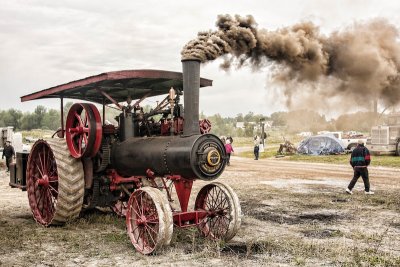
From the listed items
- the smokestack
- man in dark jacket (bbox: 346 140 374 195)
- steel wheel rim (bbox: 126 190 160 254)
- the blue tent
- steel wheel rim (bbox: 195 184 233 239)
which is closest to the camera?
steel wheel rim (bbox: 126 190 160 254)

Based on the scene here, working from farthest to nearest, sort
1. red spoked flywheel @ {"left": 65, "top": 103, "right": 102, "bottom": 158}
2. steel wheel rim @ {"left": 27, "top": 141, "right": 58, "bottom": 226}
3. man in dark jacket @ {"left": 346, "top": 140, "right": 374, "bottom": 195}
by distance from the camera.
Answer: man in dark jacket @ {"left": 346, "top": 140, "right": 374, "bottom": 195}
steel wheel rim @ {"left": 27, "top": 141, "right": 58, "bottom": 226}
red spoked flywheel @ {"left": 65, "top": 103, "right": 102, "bottom": 158}

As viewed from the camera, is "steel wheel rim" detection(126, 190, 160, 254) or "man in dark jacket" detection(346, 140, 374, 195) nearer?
"steel wheel rim" detection(126, 190, 160, 254)

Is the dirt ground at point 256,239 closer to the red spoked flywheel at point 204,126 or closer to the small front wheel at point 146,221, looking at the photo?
the small front wheel at point 146,221

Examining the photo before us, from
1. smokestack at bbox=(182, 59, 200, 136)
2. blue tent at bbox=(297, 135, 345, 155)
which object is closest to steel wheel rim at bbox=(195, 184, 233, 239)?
smokestack at bbox=(182, 59, 200, 136)

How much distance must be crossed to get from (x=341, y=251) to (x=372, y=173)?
42.5ft

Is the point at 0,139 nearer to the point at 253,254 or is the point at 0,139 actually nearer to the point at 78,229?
the point at 78,229

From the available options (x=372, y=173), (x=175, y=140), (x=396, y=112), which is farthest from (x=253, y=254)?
→ (x=396, y=112)

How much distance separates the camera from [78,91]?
8609 millimetres

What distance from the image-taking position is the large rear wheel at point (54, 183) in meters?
7.37

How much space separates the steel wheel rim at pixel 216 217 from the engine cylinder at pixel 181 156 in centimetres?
57

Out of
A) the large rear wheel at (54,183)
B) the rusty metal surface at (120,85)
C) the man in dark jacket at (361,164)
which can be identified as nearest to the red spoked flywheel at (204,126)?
Answer: the rusty metal surface at (120,85)

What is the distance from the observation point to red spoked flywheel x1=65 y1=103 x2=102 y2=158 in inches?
286

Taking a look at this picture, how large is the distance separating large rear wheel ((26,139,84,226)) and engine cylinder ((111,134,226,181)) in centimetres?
109

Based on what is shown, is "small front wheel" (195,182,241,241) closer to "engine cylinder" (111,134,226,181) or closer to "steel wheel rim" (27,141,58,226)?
"engine cylinder" (111,134,226,181)
